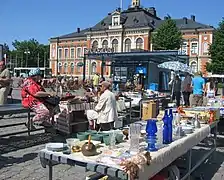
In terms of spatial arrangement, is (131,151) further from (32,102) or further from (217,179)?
(32,102)

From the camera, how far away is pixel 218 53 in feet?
125

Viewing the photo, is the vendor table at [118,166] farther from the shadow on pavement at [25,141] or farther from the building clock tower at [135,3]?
the building clock tower at [135,3]

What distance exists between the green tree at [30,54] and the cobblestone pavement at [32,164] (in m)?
92.3

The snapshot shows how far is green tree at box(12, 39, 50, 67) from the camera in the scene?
3839 inches

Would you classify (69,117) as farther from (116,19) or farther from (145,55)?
(116,19)

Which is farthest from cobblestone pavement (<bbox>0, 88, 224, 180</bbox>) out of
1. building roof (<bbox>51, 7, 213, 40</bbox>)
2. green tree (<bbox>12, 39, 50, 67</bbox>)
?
green tree (<bbox>12, 39, 50, 67</bbox>)

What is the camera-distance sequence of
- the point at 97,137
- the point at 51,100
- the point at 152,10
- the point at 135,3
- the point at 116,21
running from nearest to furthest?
the point at 97,137
the point at 51,100
the point at 116,21
the point at 152,10
the point at 135,3

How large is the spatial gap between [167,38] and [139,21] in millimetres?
23743

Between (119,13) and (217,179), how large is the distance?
6326 centimetres

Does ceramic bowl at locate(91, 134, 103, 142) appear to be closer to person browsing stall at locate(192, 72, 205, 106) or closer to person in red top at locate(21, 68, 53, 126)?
person in red top at locate(21, 68, 53, 126)

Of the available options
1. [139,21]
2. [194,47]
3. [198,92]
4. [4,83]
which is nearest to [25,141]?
[4,83]

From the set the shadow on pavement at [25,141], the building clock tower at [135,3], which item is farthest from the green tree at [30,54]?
the shadow on pavement at [25,141]

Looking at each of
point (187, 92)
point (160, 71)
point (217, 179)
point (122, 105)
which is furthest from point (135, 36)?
point (217, 179)

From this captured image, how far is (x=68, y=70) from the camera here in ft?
245
